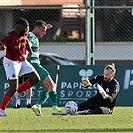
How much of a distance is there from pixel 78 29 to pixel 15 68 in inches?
675

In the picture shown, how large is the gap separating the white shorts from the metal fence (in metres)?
11.9

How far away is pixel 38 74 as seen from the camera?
13359mm

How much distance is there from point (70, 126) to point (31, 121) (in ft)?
3.46

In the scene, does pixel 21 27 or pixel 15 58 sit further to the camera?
pixel 15 58

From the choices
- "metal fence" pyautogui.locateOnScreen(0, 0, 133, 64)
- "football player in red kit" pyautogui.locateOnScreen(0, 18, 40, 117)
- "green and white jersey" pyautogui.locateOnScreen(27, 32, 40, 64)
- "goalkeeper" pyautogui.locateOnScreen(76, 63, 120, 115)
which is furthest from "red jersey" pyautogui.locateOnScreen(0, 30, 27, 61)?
"metal fence" pyautogui.locateOnScreen(0, 0, 133, 64)

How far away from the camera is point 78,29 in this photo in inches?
1155

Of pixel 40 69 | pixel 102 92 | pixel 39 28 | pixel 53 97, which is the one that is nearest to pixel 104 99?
pixel 102 92

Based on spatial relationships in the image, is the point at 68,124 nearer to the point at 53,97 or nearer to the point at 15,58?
the point at 15,58

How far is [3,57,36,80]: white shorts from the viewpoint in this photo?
12.3m

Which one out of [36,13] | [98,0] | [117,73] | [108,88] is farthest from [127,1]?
[108,88]

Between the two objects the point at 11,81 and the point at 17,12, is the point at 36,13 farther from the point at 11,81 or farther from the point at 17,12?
the point at 11,81

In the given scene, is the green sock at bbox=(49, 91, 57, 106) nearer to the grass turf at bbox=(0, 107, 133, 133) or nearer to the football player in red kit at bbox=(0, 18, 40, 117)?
the grass turf at bbox=(0, 107, 133, 133)

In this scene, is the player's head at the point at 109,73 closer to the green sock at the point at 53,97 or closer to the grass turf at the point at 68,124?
the grass turf at the point at 68,124

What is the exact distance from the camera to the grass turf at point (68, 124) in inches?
393
